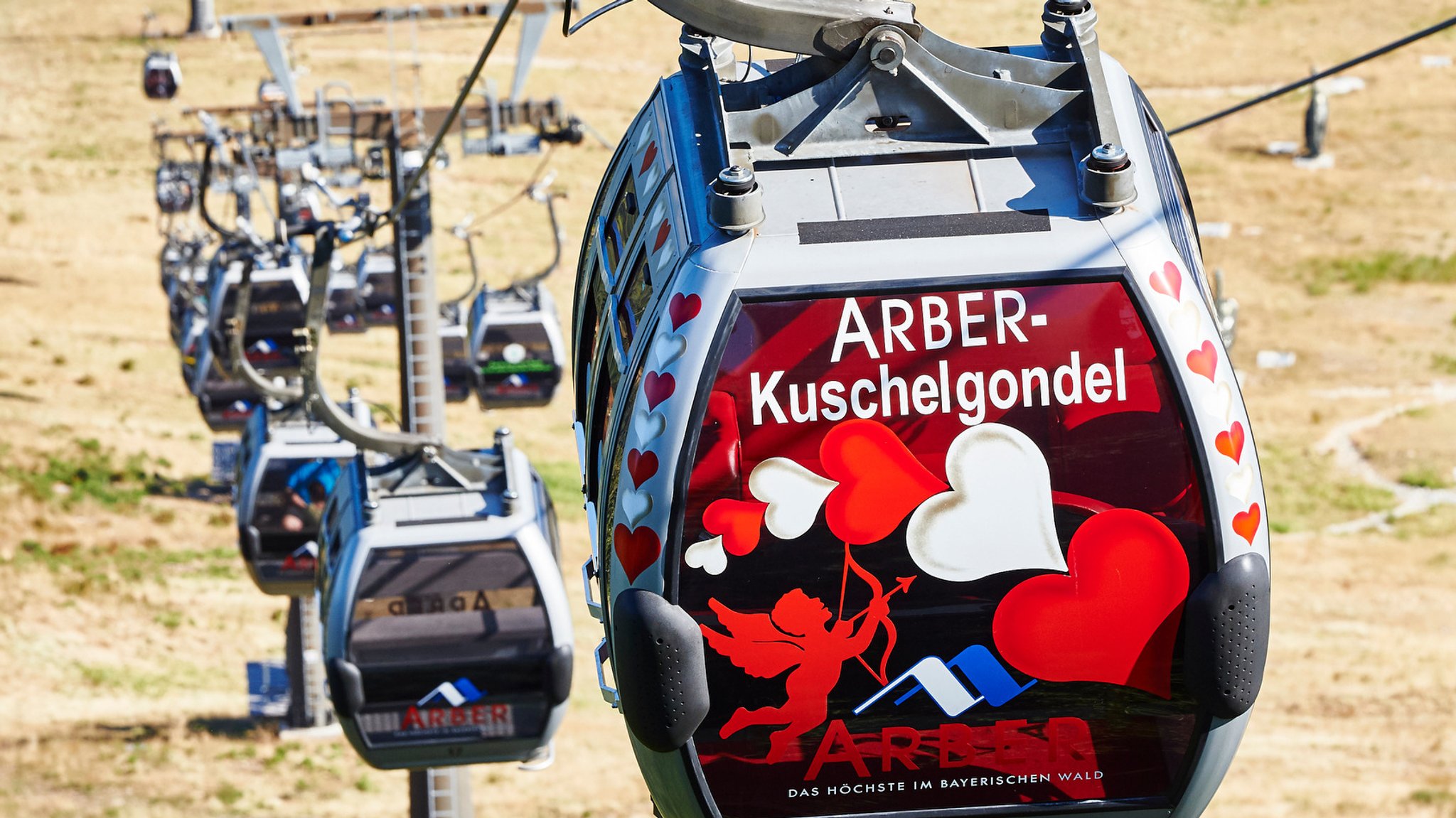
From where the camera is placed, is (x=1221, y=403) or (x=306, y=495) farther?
(x=306, y=495)

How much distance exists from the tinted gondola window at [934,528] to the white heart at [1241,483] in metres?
0.07

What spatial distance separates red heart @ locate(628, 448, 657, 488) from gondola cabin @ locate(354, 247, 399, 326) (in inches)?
886

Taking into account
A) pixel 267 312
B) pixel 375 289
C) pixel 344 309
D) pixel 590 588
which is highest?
pixel 590 588

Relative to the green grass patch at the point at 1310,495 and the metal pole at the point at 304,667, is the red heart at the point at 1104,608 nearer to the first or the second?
the metal pole at the point at 304,667

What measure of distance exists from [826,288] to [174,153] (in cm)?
4140

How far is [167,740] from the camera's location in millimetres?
19547

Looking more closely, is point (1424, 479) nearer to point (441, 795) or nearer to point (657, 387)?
point (441, 795)

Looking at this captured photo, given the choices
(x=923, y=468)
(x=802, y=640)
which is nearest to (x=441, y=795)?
(x=802, y=640)

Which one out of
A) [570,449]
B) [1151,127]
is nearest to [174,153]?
[570,449]

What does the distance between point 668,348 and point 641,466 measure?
28 centimetres

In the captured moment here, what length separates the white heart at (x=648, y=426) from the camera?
467cm

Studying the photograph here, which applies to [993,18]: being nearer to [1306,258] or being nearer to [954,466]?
[1306,258]

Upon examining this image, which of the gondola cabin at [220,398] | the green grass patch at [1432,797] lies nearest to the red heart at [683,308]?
the green grass patch at [1432,797]

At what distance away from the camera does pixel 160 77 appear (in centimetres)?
3862
